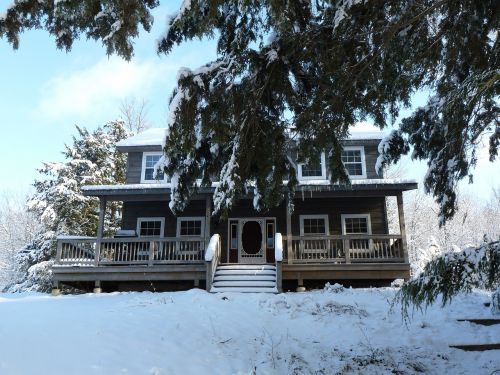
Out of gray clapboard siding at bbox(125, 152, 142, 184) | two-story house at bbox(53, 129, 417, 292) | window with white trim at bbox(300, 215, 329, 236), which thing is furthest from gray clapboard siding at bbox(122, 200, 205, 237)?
window with white trim at bbox(300, 215, 329, 236)

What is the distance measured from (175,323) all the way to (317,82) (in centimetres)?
487

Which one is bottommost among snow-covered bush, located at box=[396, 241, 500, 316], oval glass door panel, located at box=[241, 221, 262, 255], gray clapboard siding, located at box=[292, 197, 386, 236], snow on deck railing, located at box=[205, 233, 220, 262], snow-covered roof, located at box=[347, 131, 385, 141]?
snow-covered bush, located at box=[396, 241, 500, 316]

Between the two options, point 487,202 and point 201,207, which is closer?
point 201,207

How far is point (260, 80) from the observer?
641 cm

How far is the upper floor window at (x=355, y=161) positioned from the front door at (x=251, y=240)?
395 centimetres

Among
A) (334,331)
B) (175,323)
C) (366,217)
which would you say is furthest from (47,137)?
(334,331)

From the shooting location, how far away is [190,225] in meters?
18.3

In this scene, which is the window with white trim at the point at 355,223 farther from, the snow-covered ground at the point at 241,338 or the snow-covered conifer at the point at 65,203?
the snow-covered conifer at the point at 65,203

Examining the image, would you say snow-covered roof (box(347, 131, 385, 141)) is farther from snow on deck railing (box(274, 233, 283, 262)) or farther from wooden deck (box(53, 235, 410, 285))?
snow on deck railing (box(274, 233, 283, 262))

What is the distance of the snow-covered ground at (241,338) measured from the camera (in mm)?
6148

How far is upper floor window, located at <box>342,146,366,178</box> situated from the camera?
18.0 m

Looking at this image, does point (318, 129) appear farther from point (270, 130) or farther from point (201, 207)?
point (201, 207)

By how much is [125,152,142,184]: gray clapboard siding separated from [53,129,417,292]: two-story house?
0.13ft

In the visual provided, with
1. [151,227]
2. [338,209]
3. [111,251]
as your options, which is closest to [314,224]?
[338,209]
